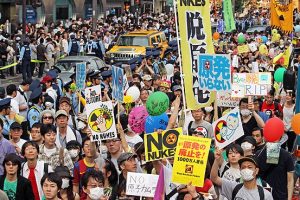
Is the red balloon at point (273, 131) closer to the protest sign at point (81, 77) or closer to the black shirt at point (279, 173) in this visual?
the black shirt at point (279, 173)

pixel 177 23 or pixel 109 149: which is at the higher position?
pixel 177 23

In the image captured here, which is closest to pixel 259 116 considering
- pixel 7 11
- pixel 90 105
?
pixel 90 105

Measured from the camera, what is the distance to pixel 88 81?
16.0 m

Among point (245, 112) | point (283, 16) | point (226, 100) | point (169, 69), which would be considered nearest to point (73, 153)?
point (245, 112)

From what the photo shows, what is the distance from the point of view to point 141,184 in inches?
294

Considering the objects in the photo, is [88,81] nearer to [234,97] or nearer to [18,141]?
[234,97]

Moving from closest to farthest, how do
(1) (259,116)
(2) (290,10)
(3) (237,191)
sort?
(3) (237,191)
(1) (259,116)
(2) (290,10)

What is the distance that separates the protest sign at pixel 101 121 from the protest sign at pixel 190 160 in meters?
1.59

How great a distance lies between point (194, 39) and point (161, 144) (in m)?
2.39

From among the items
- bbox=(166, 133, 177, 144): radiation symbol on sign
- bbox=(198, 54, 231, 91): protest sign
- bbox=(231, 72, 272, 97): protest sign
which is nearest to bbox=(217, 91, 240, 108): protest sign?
bbox=(231, 72, 272, 97): protest sign

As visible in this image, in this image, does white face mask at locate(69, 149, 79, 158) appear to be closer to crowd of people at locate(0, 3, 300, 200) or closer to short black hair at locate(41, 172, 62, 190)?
crowd of people at locate(0, 3, 300, 200)

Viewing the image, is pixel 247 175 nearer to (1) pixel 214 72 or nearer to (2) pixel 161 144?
(2) pixel 161 144

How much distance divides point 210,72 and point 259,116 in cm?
114

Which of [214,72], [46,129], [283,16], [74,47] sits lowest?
[46,129]
